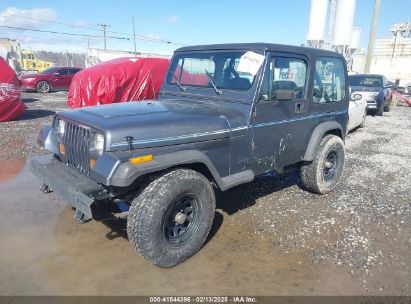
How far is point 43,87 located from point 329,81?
1843cm

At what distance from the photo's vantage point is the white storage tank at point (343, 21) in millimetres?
36281

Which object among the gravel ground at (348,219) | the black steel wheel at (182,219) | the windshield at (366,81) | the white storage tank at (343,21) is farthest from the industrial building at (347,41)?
the black steel wheel at (182,219)

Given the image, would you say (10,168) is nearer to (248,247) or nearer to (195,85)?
(195,85)

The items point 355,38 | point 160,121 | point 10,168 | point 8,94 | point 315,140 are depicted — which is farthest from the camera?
point 355,38

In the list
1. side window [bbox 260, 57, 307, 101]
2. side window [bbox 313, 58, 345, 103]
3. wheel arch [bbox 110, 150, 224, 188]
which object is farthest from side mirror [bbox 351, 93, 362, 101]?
wheel arch [bbox 110, 150, 224, 188]

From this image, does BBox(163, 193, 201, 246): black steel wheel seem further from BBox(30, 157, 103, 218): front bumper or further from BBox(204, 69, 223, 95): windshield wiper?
BBox(204, 69, 223, 95): windshield wiper

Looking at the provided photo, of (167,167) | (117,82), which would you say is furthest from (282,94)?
(117,82)

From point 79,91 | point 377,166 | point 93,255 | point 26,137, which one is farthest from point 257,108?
point 79,91

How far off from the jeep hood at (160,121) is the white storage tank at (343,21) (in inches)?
1541

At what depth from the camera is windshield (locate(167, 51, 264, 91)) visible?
3.71m

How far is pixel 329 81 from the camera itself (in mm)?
4781

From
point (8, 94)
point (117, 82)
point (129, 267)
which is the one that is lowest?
point (129, 267)

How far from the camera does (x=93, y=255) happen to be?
337 centimetres

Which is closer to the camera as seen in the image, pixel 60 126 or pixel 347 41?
pixel 60 126
